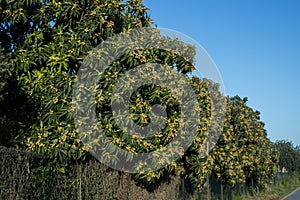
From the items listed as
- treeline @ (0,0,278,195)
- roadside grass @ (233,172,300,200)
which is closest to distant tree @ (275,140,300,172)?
roadside grass @ (233,172,300,200)

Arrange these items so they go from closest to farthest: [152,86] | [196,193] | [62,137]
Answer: [62,137]
[152,86]
[196,193]

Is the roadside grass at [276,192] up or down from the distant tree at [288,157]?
down

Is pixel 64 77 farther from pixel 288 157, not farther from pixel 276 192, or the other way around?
pixel 288 157

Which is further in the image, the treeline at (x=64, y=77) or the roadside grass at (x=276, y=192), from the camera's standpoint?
the roadside grass at (x=276, y=192)

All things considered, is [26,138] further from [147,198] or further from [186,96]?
[186,96]

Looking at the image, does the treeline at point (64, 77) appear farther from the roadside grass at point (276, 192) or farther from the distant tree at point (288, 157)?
the distant tree at point (288, 157)

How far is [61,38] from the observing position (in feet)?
33.7

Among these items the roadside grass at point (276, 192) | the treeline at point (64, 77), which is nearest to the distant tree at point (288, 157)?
the roadside grass at point (276, 192)

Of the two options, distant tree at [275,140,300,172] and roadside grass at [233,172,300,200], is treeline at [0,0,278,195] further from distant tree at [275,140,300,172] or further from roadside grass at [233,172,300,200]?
distant tree at [275,140,300,172]

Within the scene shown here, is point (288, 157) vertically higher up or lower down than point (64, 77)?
higher up

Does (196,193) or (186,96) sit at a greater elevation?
(186,96)

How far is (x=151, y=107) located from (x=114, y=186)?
197 centimetres

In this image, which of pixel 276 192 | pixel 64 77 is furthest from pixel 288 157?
pixel 64 77

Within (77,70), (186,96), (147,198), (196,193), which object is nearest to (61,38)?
(77,70)
